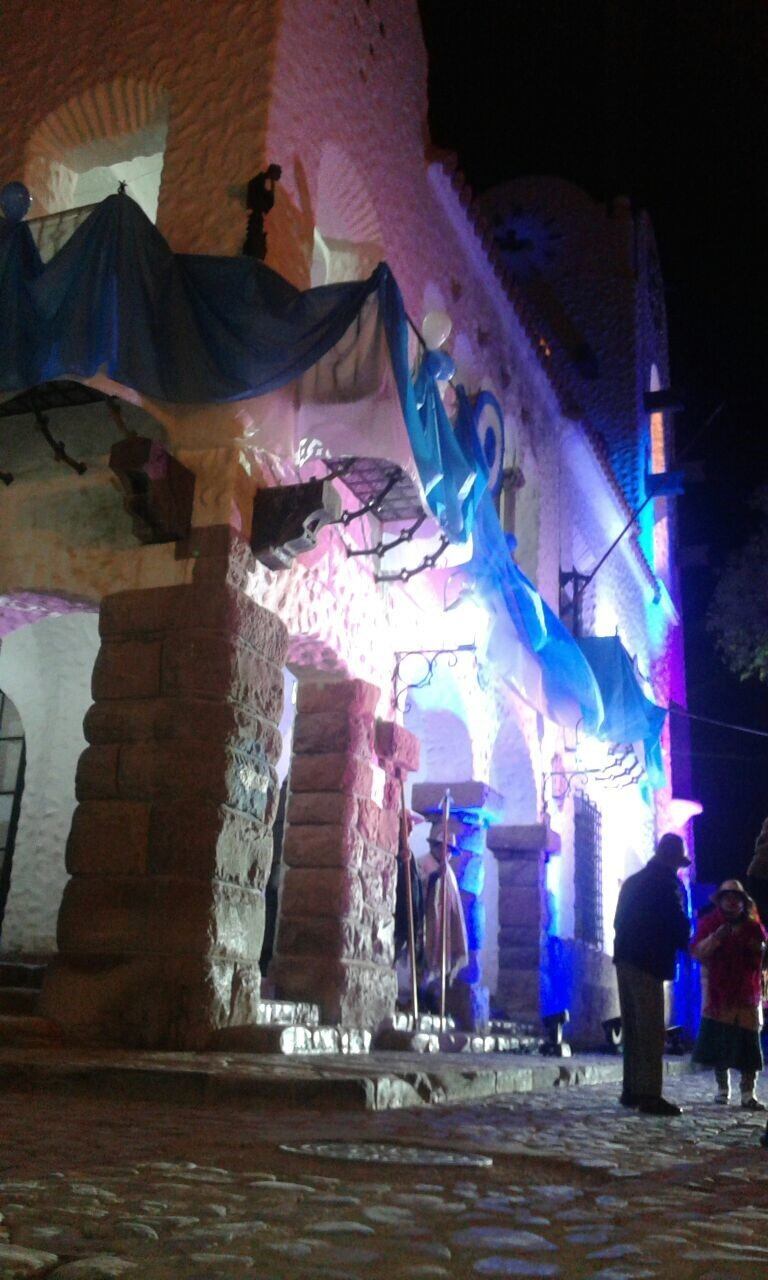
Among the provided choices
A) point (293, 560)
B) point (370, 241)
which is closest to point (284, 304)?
point (293, 560)

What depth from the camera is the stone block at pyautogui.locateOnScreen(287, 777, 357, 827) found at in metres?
7.07

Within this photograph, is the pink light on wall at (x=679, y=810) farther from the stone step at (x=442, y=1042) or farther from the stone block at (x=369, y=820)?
the stone block at (x=369, y=820)

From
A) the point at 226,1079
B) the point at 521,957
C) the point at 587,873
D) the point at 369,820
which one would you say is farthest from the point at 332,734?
the point at 587,873

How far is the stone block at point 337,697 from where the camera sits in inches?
290

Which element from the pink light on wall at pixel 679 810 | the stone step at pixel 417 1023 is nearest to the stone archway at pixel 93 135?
the stone step at pixel 417 1023

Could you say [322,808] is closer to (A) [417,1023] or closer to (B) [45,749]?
(A) [417,1023]

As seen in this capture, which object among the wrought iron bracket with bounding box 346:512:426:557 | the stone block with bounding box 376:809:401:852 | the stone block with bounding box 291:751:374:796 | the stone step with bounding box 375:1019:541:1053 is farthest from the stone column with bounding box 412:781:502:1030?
the wrought iron bracket with bounding box 346:512:426:557

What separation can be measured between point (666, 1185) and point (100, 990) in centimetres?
324

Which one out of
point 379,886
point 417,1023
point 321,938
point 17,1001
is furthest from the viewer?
point 417,1023

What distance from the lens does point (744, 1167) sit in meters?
3.40

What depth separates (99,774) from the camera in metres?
5.75

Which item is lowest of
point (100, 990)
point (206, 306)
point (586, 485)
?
point (100, 990)

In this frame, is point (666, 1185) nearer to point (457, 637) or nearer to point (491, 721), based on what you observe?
point (457, 637)

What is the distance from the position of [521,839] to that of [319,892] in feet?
13.6
